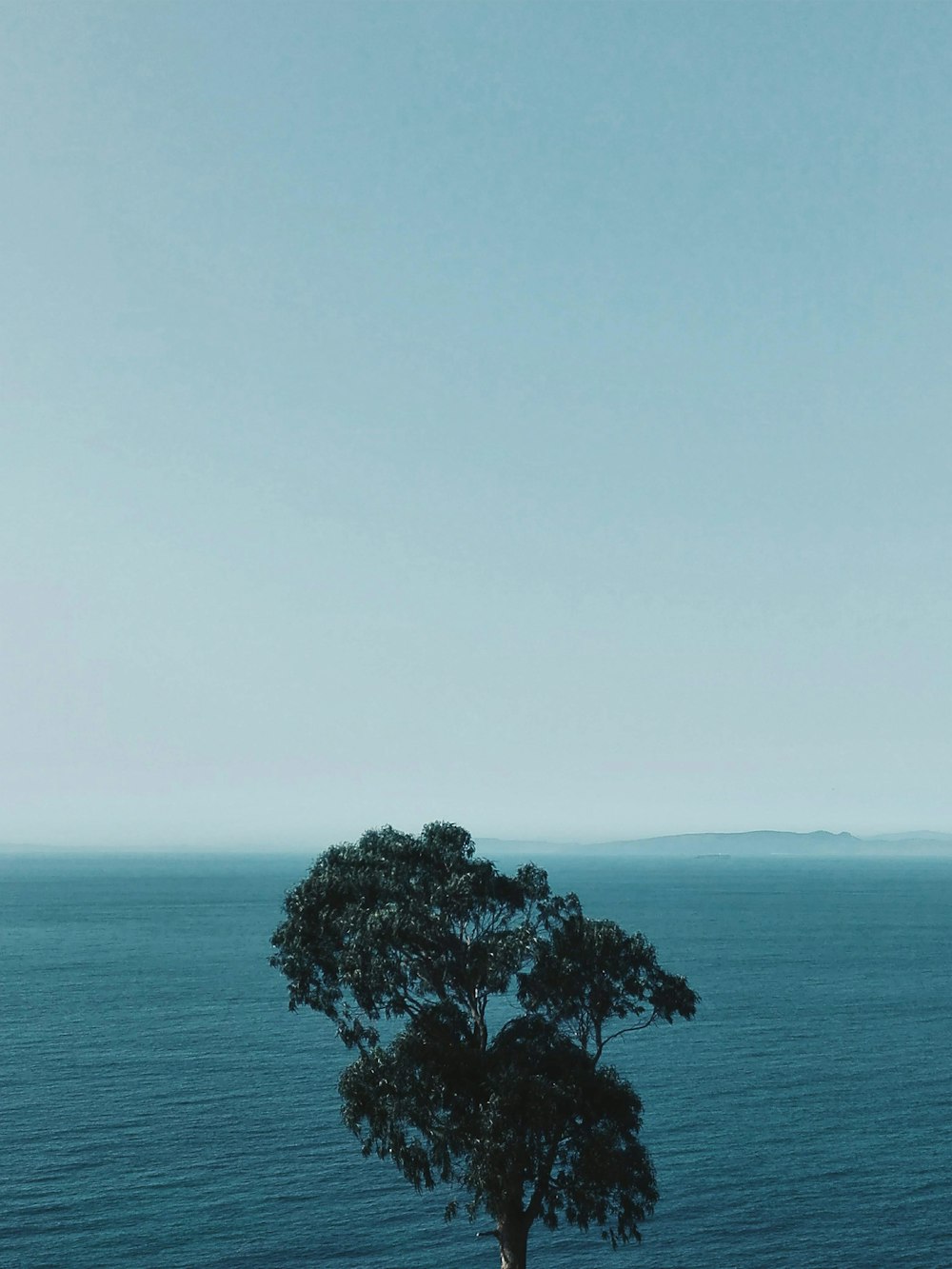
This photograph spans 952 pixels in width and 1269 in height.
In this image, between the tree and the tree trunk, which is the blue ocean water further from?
the tree

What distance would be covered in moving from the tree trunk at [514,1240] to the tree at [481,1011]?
65mm

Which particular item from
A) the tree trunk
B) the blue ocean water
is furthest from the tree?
the blue ocean water

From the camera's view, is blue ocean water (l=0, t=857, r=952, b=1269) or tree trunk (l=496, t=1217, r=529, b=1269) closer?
tree trunk (l=496, t=1217, r=529, b=1269)

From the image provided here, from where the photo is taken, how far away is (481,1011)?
45.7m

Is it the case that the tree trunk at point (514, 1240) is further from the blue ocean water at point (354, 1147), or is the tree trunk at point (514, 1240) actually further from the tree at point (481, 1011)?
the blue ocean water at point (354, 1147)

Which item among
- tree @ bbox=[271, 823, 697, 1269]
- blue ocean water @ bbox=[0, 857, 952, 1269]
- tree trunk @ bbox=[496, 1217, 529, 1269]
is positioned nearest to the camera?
tree @ bbox=[271, 823, 697, 1269]

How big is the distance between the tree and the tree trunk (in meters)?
0.07

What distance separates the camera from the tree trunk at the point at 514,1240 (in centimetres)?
4306

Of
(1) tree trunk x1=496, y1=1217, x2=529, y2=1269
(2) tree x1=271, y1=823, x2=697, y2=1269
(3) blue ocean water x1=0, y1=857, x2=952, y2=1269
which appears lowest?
(3) blue ocean water x1=0, y1=857, x2=952, y2=1269

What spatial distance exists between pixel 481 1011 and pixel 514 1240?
9.02 m

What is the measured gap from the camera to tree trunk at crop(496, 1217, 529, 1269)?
43062 millimetres

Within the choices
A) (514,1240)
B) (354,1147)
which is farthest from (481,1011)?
(354,1147)

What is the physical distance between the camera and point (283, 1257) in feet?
198

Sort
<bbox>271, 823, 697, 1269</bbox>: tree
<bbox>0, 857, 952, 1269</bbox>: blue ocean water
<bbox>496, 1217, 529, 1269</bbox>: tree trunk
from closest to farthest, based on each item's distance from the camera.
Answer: <bbox>271, 823, 697, 1269</bbox>: tree → <bbox>496, 1217, 529, 1269</bbox>: tree trunk → <bbox>0, 857, 952, 1269</bbox>: blue ocean water
